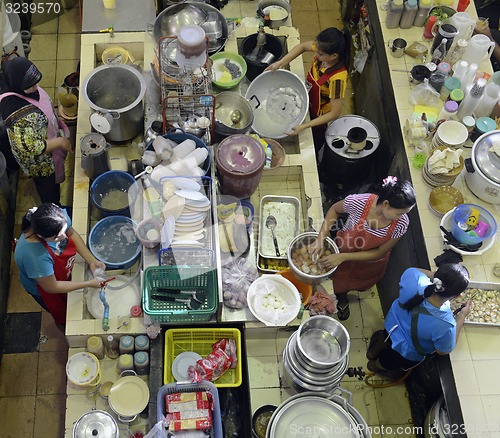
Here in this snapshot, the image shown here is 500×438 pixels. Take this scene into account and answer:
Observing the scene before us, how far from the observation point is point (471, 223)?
14.5 feet

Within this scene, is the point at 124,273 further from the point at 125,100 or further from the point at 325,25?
the point at 325,25

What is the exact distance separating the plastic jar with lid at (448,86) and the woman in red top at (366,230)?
1.48 metres

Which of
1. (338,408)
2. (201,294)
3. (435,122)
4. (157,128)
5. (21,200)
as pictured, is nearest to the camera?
(338,408)

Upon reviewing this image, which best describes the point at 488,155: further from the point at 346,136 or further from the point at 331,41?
the point at 331,41

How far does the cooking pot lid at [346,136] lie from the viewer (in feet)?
17.0

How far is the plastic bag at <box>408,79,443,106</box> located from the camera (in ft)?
16.7

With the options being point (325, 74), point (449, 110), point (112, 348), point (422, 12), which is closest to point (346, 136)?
point (325, 74)

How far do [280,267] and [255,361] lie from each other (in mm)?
705

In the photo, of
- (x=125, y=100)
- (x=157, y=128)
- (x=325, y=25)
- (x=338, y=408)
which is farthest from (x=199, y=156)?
(x=325, y=25)

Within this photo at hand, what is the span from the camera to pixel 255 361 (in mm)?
4035

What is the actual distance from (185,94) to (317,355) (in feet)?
6.94

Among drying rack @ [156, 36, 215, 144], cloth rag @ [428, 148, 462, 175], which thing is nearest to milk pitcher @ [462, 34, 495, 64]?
cloth rag @ [428, 148, 462, 175]

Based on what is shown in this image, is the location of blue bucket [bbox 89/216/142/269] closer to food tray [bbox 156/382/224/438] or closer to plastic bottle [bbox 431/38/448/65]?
food tray [bbox 156/382/224/438]

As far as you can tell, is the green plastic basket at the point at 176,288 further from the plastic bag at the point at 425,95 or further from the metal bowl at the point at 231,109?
the plastic bag at the point at 425,95
